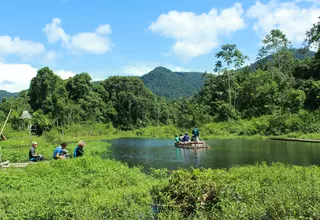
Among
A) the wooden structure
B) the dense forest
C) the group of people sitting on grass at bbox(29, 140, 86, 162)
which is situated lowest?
the wooden structure

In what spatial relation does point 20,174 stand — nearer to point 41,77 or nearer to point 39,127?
point 39,127

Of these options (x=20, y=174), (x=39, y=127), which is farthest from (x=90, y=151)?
(x=39, y=127)

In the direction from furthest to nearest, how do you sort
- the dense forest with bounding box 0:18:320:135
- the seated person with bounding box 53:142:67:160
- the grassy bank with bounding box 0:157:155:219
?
the dense forest with bounding box 0:18:320:135 → the seated person with bounding box 53:142:67:160 → the grassy bank with bounding box 0:157:155:219

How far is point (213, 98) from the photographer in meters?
58.2

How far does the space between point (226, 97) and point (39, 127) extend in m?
31.2

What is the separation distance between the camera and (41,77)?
59.5 m

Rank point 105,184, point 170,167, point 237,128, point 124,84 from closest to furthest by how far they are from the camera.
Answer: point 105,184 < point 170,167 < point 237,128 < point 124,84

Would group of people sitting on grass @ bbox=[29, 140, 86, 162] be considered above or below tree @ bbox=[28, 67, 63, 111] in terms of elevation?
below

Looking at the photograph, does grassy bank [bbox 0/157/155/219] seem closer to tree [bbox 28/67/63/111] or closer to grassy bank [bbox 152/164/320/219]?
grassy bank [bbox 152/164/320/219]

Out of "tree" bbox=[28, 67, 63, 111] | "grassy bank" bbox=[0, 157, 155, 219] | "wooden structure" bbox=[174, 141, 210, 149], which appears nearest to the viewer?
"grassy bank" bbox=[0, 157, 155, 219]

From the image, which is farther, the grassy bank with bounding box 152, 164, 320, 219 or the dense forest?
the dense forest

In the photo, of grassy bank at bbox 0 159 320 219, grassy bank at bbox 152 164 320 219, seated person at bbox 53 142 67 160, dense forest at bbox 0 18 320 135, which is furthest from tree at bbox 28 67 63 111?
grassy bank at bbox 152 164 320 219

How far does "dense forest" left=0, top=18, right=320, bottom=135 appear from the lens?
4272 cm

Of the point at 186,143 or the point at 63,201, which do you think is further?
the point at 186,143
